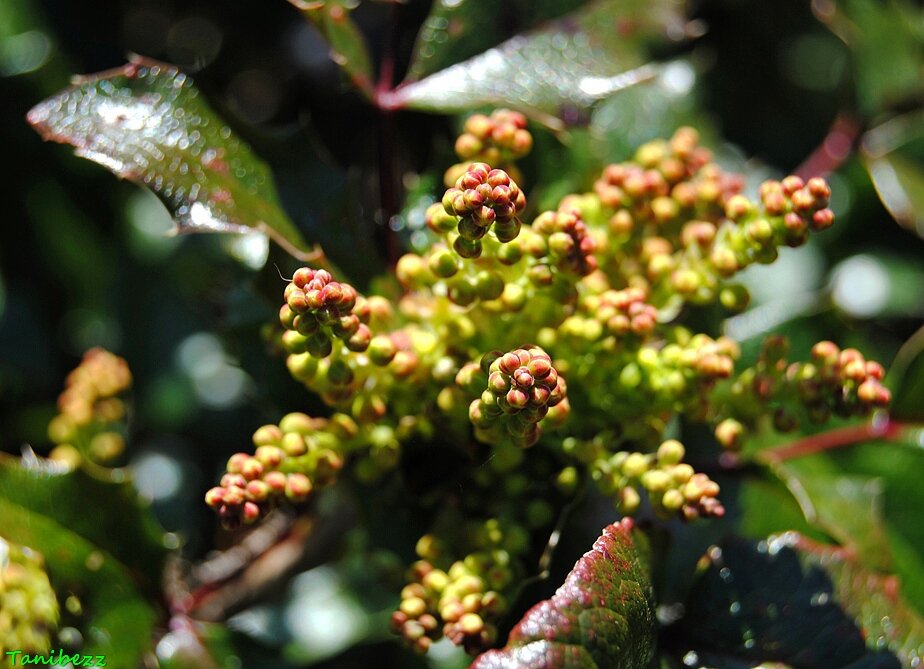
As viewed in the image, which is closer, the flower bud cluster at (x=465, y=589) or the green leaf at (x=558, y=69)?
the flower bud cluster at (x=465, y=589)

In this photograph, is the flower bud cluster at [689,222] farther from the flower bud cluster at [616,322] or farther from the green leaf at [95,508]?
the green leaf at [95,508]

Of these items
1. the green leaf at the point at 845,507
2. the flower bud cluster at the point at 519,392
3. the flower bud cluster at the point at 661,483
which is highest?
the flower bud cluster at the point at 519,392

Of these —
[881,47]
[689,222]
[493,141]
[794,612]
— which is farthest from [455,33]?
[881,47]

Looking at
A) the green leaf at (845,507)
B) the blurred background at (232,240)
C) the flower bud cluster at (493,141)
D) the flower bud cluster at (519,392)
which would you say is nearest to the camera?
the flower bud cluster at (519,392)

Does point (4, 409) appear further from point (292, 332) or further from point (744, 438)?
point (744, 438)

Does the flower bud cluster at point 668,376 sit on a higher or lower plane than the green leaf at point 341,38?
lower

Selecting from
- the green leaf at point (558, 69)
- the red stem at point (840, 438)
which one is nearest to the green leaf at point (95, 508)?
the green leaf at point (558, 69)

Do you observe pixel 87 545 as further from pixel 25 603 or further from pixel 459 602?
pixel 459 602

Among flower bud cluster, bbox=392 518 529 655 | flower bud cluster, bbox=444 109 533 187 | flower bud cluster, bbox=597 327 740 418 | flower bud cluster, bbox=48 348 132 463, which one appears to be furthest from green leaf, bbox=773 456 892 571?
flower bud cluster, bbox=48 348 132 463
